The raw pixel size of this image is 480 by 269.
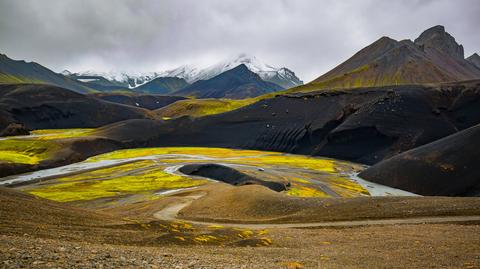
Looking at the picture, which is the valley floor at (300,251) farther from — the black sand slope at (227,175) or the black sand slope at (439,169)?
the black sand slope at (439,169)

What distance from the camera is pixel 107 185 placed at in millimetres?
83688

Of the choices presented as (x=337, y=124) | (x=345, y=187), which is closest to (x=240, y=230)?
(x=345, y=187)

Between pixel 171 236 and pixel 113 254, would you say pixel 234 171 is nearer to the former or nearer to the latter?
pixel 171 236

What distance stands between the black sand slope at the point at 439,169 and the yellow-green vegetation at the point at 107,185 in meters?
44.0

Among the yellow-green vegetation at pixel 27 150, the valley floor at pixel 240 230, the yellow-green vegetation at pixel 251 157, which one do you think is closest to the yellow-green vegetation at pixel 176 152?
the yellow-green vegetation at pixel 251 157

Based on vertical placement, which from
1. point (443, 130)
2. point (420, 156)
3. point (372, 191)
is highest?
point (443, 130)

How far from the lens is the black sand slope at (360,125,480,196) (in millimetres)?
76875

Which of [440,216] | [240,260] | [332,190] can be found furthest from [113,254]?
[332,190]

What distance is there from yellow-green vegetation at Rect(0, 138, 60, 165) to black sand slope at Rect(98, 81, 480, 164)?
107ft

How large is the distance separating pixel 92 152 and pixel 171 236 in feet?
Result: 417

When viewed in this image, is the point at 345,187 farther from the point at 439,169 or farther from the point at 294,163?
the point at 294,163

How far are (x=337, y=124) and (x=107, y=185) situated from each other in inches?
3684

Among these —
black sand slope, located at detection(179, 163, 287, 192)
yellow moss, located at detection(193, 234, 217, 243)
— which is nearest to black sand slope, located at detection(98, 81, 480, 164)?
black sand slope, located at detection(179, 163, 287, 192)

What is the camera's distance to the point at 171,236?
25969 millimetres
